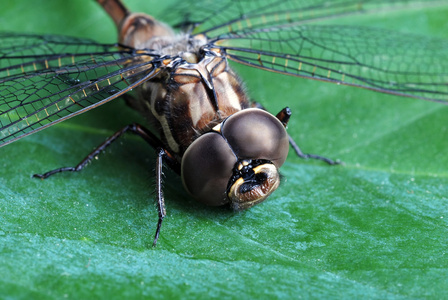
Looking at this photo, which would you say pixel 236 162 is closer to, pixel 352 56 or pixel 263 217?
pixel 263 217

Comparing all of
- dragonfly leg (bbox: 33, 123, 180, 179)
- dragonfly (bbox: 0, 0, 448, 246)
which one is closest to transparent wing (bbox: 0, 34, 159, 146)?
dragonfly (bbox: 0, 0, 448, 246)

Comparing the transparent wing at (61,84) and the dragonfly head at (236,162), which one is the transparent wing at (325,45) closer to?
the transparent wing at (61,84)

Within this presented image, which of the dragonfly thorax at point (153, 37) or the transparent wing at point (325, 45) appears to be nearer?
the transparent wing at point (325, 45)

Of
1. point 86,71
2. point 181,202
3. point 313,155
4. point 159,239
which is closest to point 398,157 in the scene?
point 313,155

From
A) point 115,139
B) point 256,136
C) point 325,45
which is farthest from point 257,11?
point 256,136

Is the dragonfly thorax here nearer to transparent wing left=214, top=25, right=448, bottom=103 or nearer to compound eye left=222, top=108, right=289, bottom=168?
transparent wing left=214, top=25, right=448, bottom=103

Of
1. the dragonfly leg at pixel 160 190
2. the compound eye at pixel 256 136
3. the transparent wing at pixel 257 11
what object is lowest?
the dragonfly leg at pixel 160 190

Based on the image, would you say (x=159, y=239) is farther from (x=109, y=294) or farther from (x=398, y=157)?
(x=398, y=157)

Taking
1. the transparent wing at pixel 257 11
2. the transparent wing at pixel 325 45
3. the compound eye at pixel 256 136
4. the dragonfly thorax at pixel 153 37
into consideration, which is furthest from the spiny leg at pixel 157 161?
the transparent wing at pixel 257 11

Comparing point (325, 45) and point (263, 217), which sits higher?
point (325, 45)
